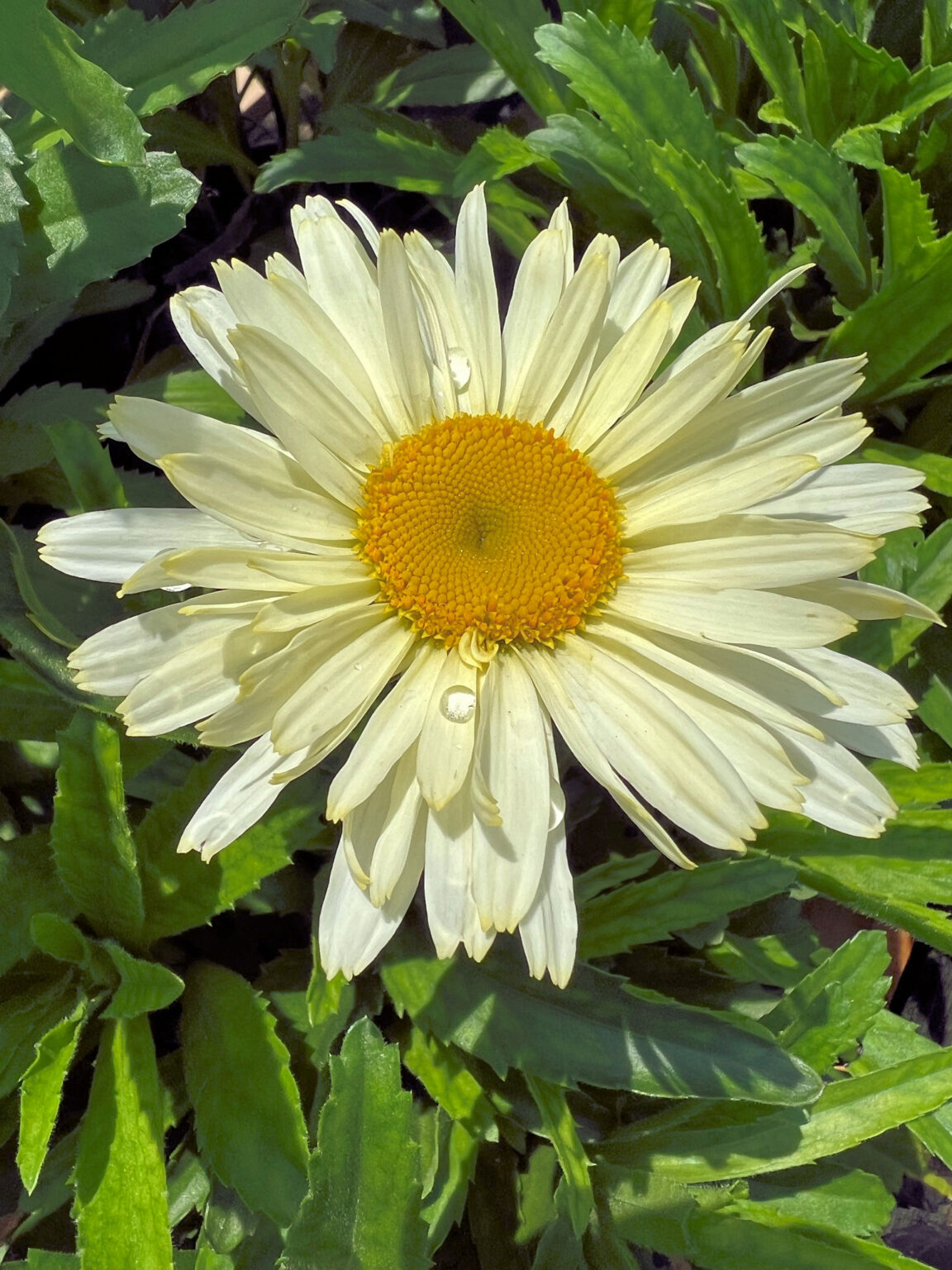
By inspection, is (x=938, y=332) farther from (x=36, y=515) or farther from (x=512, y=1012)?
(x=36, y=515)

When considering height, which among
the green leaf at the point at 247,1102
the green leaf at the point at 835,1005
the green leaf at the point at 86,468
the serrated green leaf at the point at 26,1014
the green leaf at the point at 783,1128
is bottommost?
the green leaf at the point at 783,1128

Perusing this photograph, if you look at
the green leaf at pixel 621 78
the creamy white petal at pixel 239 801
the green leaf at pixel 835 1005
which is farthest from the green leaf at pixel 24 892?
the green leaf at pixel 621 78

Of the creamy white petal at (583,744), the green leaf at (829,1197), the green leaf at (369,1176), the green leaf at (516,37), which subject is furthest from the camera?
the green leaf at (516,37)

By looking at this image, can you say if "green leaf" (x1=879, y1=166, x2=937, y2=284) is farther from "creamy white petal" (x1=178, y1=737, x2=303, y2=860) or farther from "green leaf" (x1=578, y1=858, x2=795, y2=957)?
"creamy white petal" (x1=178, y1=737, x2=303, y2=860)

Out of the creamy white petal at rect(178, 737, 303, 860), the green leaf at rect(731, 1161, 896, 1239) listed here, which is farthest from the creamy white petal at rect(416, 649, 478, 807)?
the green leaf at rect(731, 1161, 896, 1239)

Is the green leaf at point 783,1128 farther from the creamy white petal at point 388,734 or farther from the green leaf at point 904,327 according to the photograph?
the green leaf at point 904,327

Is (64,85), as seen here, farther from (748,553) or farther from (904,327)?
(904,327)

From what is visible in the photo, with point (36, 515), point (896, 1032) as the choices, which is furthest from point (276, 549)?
point (896, 1032)
